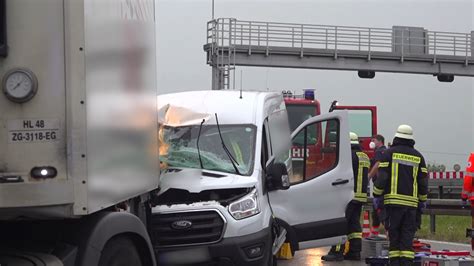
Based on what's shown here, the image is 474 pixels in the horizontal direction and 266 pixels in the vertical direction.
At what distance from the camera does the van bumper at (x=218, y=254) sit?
18.9ft

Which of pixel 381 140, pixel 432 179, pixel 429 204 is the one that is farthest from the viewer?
pixel 432 179

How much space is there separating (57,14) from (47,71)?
32cm

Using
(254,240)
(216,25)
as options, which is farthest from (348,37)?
(254,240)

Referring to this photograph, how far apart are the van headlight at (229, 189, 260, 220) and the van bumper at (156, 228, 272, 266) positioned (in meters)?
0.22

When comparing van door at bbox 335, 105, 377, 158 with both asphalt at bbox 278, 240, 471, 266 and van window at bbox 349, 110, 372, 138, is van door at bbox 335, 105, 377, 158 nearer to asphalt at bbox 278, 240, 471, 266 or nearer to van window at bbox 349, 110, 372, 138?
van window at bbox 349, 110, 372, 138

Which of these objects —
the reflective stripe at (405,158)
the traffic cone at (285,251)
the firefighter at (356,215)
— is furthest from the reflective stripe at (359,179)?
the reflective stripe at (405,158)

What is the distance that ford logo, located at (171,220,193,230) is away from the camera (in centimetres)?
581

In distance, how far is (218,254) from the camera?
5844 mm

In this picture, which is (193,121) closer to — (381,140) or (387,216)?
(387,216)

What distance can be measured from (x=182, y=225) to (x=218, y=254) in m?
0.45

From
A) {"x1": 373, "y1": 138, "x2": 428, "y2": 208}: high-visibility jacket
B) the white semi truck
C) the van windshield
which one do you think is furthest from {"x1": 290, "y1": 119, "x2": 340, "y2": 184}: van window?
the white semi truck

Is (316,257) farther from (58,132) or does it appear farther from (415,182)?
(58,132)

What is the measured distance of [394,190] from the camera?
7.44 metres

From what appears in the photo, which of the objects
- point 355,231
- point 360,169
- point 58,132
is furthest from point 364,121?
point 58,132
